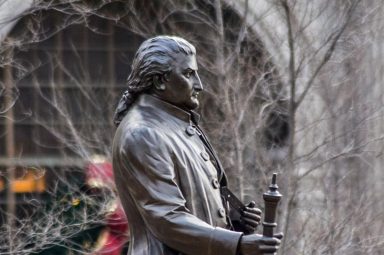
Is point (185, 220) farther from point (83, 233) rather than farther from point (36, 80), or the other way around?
point (36, 80)

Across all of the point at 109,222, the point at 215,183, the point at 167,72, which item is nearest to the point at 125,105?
the point at 167,72

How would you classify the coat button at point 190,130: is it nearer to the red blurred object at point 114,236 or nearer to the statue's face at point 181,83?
the statue's face at point 181,83

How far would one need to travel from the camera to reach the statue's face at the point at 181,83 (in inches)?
253

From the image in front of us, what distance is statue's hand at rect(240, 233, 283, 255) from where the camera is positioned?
607 centimetres

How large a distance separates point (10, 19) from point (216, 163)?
28.0ft

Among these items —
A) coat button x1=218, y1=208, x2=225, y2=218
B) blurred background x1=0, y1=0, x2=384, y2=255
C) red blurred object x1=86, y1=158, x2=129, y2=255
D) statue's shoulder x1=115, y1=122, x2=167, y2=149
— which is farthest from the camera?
red blurred object x1=86, y1=158, x2=129, y2=255

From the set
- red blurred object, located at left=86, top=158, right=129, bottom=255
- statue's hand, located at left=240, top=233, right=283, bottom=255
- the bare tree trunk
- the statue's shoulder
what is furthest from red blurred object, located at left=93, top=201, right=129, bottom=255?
statue's hand, located at left=240, top=233, right=283, bottom=255

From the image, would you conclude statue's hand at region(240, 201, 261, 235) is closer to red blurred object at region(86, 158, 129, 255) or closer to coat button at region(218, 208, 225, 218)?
coat button at region(218, 208, 225, 218)

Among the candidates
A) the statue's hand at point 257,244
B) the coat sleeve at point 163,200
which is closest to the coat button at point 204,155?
the coat sleeve at point 163,200

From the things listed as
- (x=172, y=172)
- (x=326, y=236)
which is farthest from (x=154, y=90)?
(x=326, y=236)

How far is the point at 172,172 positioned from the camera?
6.23 m

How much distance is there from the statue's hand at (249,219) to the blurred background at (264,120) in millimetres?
7274

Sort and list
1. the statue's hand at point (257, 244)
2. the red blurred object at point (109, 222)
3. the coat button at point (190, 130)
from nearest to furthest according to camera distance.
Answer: the statue's hand at point (257, 244)
the coat button at point (190, 130)
the red blurred object at point (109, 222)

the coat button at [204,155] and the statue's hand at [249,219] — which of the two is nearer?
the coat button at [204,155]
